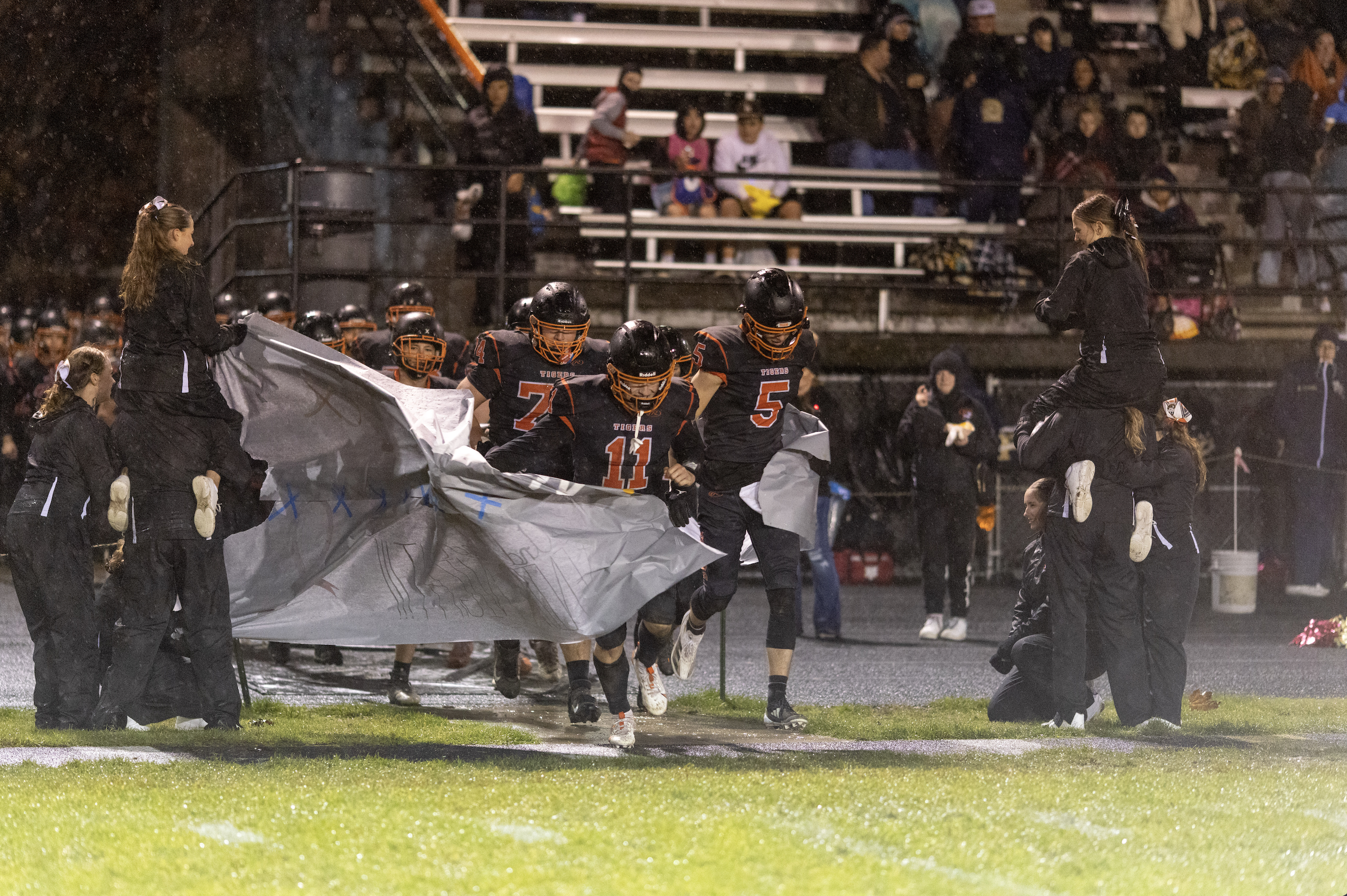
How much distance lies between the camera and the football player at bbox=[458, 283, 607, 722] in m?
7.36

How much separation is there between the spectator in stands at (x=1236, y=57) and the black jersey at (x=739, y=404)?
11556 mm

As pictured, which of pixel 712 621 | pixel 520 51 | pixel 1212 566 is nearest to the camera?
pixel 712 621

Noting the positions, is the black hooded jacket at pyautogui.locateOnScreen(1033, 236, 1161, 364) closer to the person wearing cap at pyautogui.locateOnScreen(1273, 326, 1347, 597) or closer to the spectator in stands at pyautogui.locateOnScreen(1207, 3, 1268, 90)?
the person wearing cap at pyautogui.locateOnScreen(1273, 326, 1347, 597)

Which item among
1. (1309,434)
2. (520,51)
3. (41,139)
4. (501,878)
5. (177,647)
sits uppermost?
(520,51)

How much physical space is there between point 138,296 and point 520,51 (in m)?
12.1

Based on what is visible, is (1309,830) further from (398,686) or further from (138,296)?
(138,296)

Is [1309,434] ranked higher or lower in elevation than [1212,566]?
higher

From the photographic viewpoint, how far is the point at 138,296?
645 centimetres

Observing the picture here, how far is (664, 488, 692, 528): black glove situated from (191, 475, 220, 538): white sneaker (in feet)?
6.42

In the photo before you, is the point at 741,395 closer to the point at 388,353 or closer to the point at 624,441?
the point at 624,441

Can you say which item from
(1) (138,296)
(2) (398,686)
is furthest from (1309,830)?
(1) (138,296)

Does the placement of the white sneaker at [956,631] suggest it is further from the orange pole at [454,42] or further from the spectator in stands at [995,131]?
the orange pole at [454,42]

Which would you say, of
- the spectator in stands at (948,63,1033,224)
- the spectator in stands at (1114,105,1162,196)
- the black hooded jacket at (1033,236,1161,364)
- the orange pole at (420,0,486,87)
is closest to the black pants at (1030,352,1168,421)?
the black hooded jacket at (1033,236,1161,364)

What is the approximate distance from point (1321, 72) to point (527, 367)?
11.6 metres
